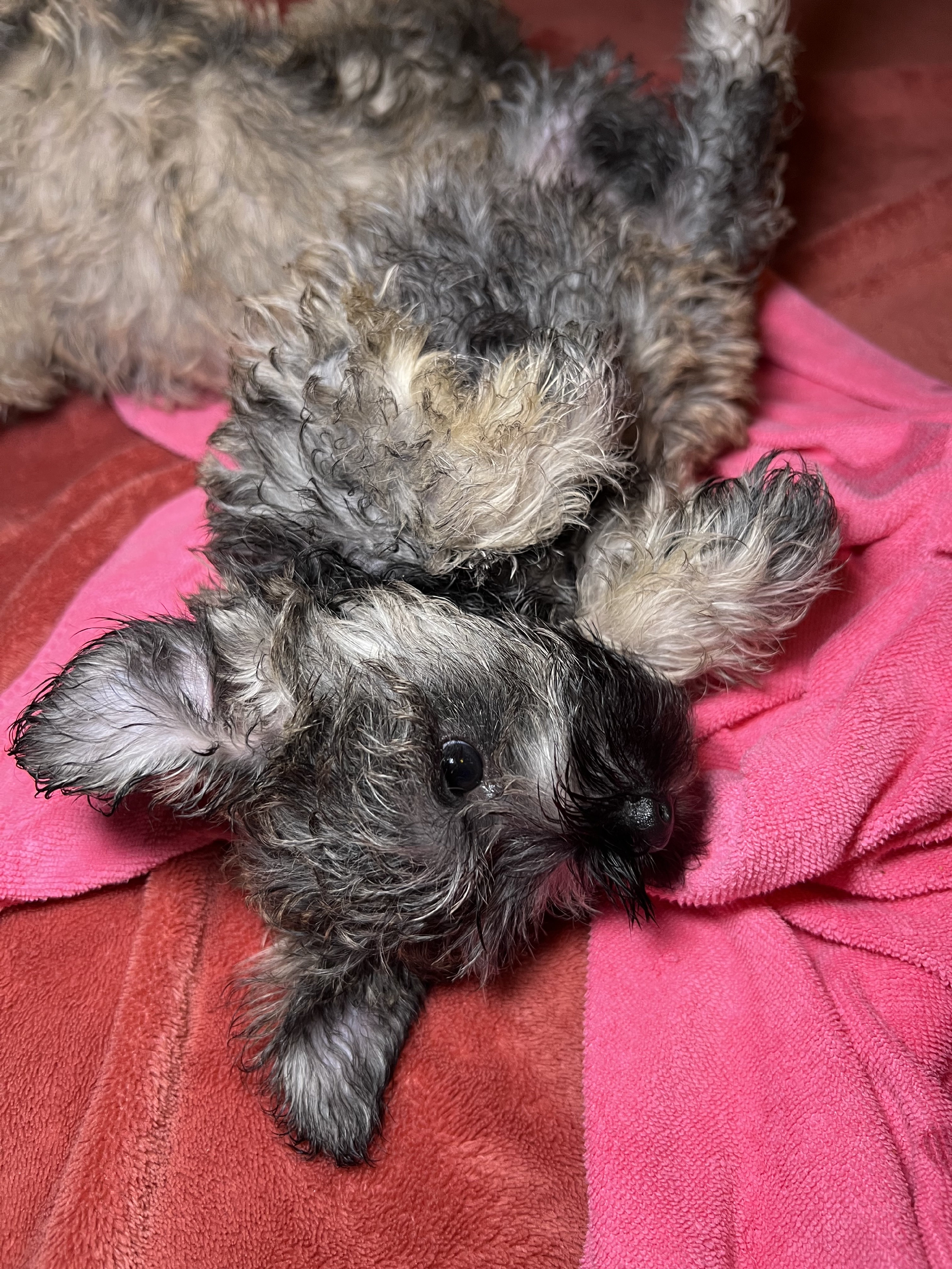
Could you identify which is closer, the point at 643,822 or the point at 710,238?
the point at 643,822

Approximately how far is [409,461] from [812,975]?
113cm

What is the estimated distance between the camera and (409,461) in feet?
5.16

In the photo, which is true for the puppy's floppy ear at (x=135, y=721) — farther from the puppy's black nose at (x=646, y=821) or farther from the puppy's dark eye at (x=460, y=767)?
the puppy's black nose at (x=646, y=821)

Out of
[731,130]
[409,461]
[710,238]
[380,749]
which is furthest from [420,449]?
[731,130]

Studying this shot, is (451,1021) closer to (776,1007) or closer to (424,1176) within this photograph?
(424,1176)

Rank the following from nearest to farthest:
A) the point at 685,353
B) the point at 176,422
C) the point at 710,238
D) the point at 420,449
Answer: the point at 420,449
the point at 685,353
the point at 710,238
the point at 176,422

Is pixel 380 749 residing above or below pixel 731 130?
below

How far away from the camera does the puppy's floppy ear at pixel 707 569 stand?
5.44 ft

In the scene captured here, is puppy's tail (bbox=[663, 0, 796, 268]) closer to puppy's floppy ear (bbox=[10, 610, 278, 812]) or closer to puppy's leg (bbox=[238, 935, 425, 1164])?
puppy's floppy ear (bbox=[10, 610, 278, 812])

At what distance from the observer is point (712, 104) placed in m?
2.10

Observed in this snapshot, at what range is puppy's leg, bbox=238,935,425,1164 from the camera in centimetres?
160

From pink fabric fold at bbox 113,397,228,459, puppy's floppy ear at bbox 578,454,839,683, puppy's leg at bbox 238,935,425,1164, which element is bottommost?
puppy's leg at bbox 238,935,425,1164

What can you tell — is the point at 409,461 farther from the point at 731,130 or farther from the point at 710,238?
the point at 731,130

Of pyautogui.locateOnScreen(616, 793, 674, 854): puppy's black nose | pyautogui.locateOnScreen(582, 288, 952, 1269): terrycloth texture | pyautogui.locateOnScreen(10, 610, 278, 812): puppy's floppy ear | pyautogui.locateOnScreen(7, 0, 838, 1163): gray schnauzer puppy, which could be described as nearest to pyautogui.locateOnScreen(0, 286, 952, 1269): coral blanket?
pyautogui.locateOnScreen(582, 288, 952, 1269): terrycloth texture
